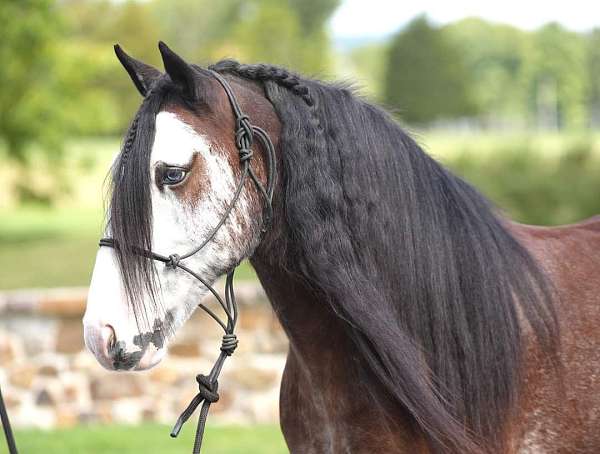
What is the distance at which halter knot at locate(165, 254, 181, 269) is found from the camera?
7.68 ft

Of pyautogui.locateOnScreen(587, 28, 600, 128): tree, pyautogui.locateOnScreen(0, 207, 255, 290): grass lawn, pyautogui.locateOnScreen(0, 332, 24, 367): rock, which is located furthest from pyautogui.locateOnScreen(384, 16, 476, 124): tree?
pyautogui.locateOnScreen(0, 332, 24, 367): rock

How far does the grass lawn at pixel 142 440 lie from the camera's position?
271 inches

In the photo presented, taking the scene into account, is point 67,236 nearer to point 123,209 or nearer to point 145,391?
point 145,391

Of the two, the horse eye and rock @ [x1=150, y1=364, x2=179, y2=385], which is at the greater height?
the horse eye

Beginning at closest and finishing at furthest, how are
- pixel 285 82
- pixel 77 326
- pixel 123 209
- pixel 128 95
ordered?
pixel 123 209 < pixel 285 82 < pixel 77 326 < pixel 128 95

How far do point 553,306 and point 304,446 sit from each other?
0.87m

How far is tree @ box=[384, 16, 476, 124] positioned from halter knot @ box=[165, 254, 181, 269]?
116 ft

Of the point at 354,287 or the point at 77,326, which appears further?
the point at 77,326

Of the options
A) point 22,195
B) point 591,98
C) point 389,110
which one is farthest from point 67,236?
point 389,110

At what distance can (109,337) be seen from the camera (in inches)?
89.7

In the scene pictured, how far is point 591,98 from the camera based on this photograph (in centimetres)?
1853

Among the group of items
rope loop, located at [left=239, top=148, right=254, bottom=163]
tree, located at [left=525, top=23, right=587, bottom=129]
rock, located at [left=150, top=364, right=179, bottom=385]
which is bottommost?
rock, located at [left=150, top=364, right=179, bottom=385]

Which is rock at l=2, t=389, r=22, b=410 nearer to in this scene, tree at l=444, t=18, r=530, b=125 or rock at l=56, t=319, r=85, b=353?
rock at l=56, t=319, r=85, b=353

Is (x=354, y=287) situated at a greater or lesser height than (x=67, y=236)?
lesser
